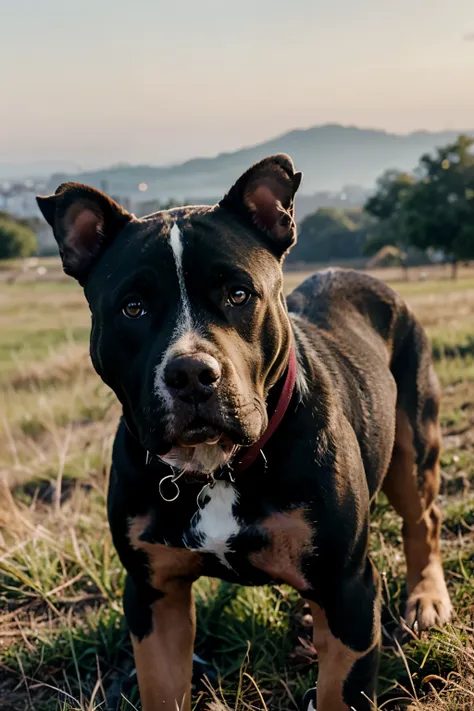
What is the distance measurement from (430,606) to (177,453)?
5.69 feet

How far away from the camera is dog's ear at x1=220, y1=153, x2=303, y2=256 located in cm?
287

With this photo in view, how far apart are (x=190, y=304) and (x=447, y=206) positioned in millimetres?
18680

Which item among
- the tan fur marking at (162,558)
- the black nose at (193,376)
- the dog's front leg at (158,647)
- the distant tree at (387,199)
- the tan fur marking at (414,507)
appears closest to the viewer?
the black nose at (193,376)

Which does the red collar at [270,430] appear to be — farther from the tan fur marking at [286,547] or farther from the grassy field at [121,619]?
the grassy field at [121,619]

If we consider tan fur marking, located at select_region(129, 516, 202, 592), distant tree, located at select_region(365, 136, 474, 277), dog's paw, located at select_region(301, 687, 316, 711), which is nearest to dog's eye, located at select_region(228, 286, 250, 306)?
tan fur marking, located at select_region(129, 516, 202, 592)

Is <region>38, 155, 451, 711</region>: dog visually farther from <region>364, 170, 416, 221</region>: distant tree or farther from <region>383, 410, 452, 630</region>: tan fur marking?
<region>364, 170, 416, 221</region>: distant tree

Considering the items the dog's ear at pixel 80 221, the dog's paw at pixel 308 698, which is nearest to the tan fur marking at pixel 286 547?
the dog's paw at pixel 308 698

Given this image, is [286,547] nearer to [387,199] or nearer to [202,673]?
[202,673]

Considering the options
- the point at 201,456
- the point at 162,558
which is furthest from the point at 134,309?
the point at 162,558

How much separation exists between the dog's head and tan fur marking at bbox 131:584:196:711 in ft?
2.55

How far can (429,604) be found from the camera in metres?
3.64

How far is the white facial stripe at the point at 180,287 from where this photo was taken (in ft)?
7.95

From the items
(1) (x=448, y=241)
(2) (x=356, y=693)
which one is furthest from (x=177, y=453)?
(1) (x=448, y=241)

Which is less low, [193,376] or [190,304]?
[190,304]
